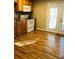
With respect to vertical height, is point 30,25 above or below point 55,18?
below

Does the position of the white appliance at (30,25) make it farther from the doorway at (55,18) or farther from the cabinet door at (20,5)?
the doorway at (55,18)

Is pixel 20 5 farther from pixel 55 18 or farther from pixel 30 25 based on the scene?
pixel 55 18

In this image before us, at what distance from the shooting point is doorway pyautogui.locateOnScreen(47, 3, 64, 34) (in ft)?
23.4

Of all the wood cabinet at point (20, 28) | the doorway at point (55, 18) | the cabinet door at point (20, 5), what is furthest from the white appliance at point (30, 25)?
the doorway at point (55, 18)

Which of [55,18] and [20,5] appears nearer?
[20,5]

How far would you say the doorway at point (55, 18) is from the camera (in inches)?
281

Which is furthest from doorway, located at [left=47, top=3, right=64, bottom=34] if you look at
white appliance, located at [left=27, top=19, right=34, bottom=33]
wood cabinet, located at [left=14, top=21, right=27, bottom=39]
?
wood cabinet, located at [left=14, top=21, right=27, bottom=39]

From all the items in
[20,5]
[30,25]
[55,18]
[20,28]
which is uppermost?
[20,5]

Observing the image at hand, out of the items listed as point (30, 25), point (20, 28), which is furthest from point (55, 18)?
point (20, 28)

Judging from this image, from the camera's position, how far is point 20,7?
7059mm

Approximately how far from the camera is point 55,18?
7.41m

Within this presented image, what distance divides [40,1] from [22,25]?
2115 mm

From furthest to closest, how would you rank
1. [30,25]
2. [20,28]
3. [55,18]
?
[30,25]
[55,18]
[20,28]
